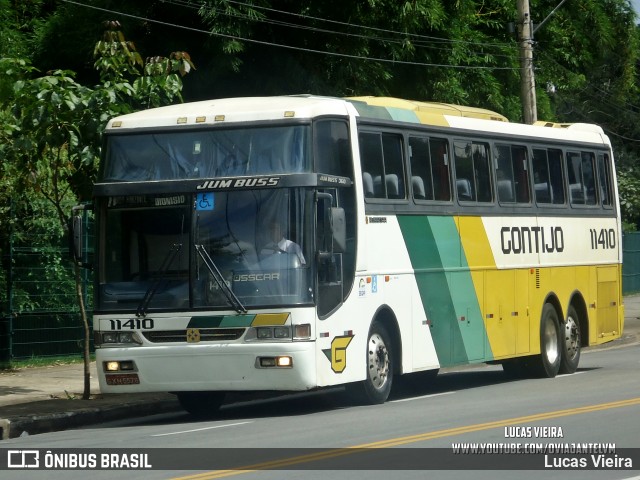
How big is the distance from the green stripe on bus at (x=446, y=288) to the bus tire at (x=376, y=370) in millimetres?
1157

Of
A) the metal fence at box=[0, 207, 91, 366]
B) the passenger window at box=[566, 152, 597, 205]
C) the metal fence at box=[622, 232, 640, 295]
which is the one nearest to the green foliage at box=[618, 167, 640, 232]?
the metal fence at box=[622, 232, 640, 295]

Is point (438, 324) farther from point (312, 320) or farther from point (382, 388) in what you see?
point (312, 320)

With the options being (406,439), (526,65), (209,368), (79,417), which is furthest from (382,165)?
(526,65)

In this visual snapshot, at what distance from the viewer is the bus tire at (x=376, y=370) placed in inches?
614

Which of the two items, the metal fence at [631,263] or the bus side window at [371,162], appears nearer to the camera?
the bus side window at [371,162]

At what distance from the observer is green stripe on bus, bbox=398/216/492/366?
16.9m

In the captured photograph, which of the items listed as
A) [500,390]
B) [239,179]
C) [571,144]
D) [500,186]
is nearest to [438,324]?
[500,390]

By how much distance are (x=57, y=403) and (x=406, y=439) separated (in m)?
6.21

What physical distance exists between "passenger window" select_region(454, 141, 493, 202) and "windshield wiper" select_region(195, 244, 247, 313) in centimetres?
453

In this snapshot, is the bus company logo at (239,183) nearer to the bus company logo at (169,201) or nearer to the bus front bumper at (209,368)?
the bus company logo at (169,201)

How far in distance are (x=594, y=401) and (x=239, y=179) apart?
455 cm

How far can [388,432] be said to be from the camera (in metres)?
12.4

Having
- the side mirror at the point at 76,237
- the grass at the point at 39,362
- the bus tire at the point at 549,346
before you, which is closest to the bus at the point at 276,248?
Answer: the side mirror at the point at 76,237

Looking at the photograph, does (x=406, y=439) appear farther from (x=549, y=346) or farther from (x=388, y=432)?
(x=549, y=346)
